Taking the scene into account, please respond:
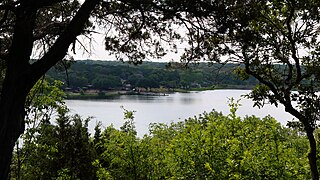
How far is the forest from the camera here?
21.9 ft

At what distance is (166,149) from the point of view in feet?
28.2

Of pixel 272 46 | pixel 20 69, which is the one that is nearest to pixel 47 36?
pixel 20 69

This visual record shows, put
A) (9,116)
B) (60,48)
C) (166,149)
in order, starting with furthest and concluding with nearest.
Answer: (166,149)
(60,48)
(9,116)

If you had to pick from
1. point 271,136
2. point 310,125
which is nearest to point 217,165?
point 271,136

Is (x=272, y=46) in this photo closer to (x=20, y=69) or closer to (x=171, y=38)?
(x=171, y=38)

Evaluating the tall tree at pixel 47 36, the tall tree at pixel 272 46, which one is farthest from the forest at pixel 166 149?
the tall tree at pixel 47 36

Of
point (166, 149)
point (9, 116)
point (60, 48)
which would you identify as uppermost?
point (60, 48)

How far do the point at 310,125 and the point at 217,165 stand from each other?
73.2 inches

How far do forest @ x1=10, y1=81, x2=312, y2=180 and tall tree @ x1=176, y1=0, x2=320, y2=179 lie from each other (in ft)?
2.70

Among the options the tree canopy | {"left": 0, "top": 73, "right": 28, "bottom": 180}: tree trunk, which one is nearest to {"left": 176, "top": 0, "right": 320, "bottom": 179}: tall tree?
the tree canopy

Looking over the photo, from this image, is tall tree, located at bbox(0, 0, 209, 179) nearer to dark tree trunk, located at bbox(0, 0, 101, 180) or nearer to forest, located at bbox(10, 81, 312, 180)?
dark tree trunk, located at bbox(0, 0, 101, 180)

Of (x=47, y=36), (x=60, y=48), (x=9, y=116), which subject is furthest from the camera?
(x=47, y=36)

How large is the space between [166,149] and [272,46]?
3.57m

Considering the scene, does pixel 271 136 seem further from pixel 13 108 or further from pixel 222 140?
pixel 13 108
